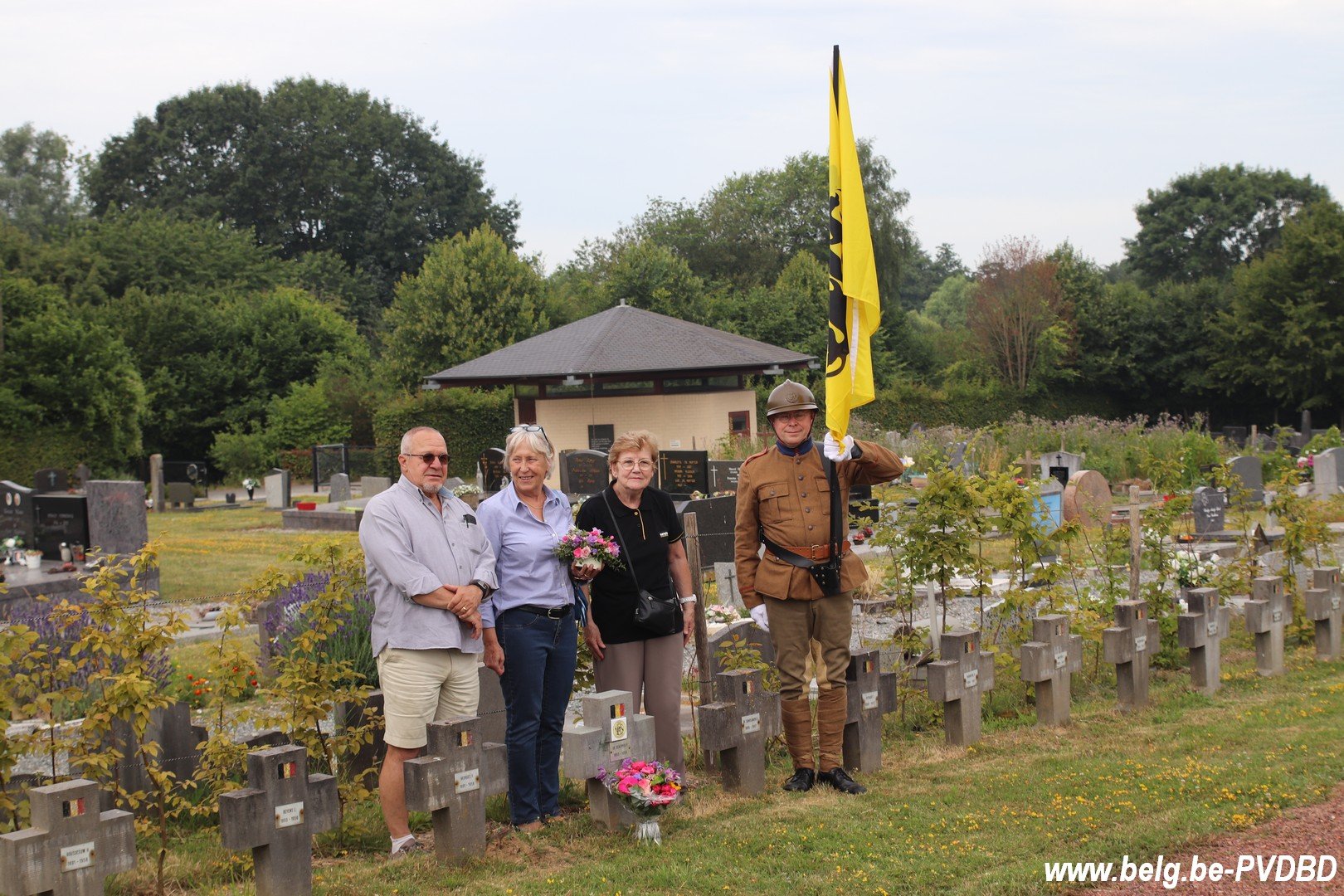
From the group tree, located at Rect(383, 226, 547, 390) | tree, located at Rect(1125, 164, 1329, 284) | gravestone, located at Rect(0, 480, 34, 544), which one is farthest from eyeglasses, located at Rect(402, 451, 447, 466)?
tree, located at Rect(1125, 164, 1329, 284)

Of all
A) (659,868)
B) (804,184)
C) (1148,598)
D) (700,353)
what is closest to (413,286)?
(700,353)

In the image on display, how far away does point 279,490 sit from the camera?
2811cm

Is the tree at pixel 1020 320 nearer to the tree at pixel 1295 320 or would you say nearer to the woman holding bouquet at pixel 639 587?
the tree at pixel 1295 320

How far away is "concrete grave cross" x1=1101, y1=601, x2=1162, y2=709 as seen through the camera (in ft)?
24.4

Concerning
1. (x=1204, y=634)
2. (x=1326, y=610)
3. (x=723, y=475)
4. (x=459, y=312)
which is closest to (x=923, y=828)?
(x=1204, y=634)

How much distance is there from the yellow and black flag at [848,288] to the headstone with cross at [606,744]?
1.84 metres

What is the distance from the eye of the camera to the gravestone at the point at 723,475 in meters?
19.3

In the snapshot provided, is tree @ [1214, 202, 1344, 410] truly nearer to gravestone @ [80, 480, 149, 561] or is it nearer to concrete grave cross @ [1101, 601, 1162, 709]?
concrete grave cross @ [1101, 601, 1162, 709]

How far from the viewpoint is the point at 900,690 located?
23.9ft

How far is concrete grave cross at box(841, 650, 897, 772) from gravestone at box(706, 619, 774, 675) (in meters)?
0.70

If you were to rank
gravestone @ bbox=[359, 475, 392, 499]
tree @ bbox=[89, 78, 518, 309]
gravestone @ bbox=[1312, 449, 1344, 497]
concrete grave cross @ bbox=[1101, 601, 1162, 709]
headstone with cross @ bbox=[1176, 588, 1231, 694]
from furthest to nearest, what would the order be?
tree @ bbox=[89, 78, 518, 309] < gravestone @ bbox=[359, 475, 392, 499] < gravestone @ bbox=[1312, 449, 1344, 497] < headstone with cross @ bbox=[1176, 588, 1231, 694] < concrete grave cross @ bbox=[1101, 601, 1162, 709]

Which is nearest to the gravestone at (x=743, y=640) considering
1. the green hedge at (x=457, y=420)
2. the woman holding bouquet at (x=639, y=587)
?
the woman holding bouquet at (x=639, y=587)

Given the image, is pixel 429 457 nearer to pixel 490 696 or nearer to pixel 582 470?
pixel 490 696

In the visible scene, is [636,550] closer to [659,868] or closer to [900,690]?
[659,868]
